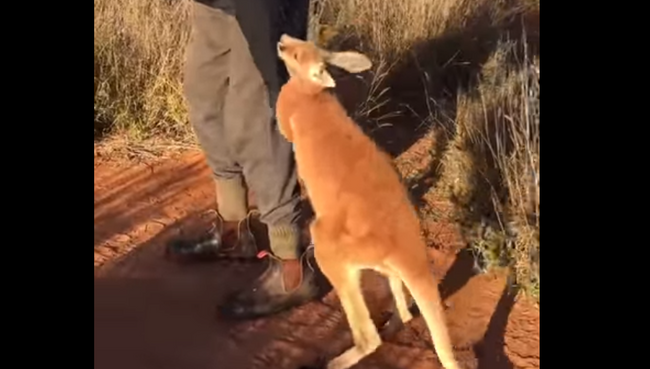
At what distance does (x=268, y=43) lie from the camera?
10.2 feet

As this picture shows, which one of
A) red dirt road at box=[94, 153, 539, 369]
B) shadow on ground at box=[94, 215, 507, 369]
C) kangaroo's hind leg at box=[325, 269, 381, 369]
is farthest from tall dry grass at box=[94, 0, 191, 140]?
kangaroo's hind leg at box=[325, 269, 381, 369]

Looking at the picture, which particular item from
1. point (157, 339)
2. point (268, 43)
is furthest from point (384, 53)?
point (157, 339)

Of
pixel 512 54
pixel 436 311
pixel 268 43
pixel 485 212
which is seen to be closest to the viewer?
pixel 436 311

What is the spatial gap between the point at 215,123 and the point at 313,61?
2.78ft

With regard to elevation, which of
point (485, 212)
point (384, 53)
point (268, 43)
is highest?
point (268, 43)

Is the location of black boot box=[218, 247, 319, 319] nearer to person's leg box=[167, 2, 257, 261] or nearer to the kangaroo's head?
person's leg box=[167, 2, 257, 261]

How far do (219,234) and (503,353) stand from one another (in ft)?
4.52

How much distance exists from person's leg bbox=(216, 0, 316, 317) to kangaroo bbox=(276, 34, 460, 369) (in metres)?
0.27

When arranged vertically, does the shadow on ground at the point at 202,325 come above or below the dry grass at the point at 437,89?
below

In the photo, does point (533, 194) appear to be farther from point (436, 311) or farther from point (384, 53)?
point (384, 53)

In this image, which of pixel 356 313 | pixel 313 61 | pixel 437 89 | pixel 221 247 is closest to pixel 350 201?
pixel 356 313

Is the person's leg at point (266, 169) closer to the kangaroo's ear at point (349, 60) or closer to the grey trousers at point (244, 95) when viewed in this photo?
the grey trousers at point (244, 95)

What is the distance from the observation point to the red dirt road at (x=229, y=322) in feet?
10.4

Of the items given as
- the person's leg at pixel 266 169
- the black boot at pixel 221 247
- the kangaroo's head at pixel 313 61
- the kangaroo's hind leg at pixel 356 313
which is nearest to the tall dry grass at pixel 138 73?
the black boot at pixel 221 247
